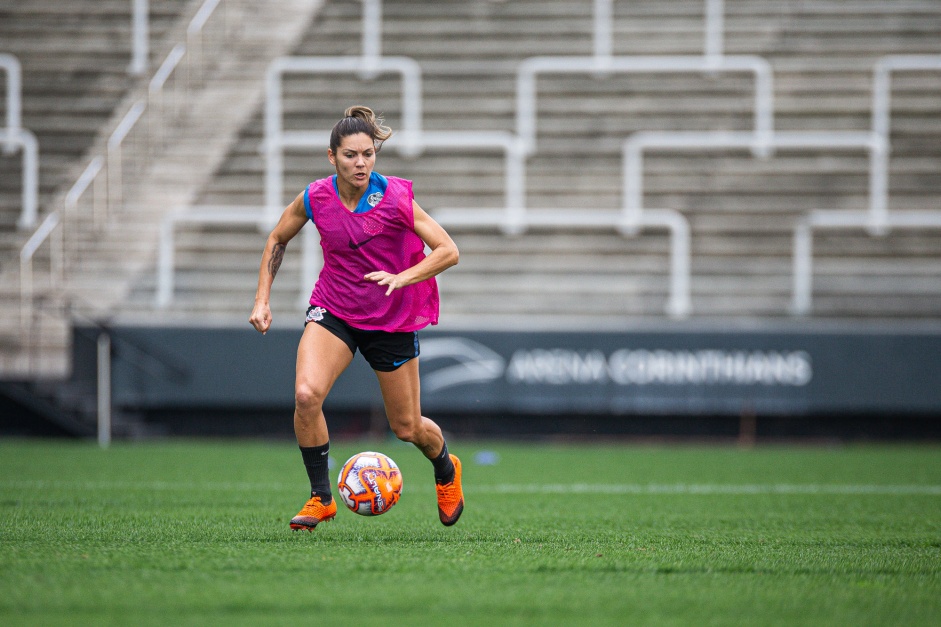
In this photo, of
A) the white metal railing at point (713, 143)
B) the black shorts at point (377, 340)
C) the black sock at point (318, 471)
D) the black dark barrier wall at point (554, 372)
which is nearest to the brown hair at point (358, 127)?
the black shorts at point (377, 340)

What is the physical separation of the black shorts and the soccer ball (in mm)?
479

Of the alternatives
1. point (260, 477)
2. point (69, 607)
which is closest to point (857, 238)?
point (260, 477)

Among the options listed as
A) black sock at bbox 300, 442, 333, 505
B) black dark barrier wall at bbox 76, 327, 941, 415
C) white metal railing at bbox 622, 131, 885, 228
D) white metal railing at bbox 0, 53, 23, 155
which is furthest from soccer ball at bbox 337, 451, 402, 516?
white metal railing at bbox 0, 53, 23, 155

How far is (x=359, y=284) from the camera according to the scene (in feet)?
17.3

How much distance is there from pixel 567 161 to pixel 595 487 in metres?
8.39

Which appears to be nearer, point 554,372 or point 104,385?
point 104,385

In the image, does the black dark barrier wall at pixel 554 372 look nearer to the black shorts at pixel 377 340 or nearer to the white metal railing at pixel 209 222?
the white metal railing at pixel 209 222

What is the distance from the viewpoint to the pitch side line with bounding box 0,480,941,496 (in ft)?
25.5

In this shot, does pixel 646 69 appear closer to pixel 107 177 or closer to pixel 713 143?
pixel 713 143

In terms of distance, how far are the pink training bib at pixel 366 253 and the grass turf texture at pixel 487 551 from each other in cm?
101

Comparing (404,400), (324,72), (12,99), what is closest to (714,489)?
(404,400)

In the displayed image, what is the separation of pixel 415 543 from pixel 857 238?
1153 centimetres

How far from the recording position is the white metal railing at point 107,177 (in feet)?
47.8

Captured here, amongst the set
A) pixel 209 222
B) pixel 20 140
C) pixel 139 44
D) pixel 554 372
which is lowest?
pixel 554 372
